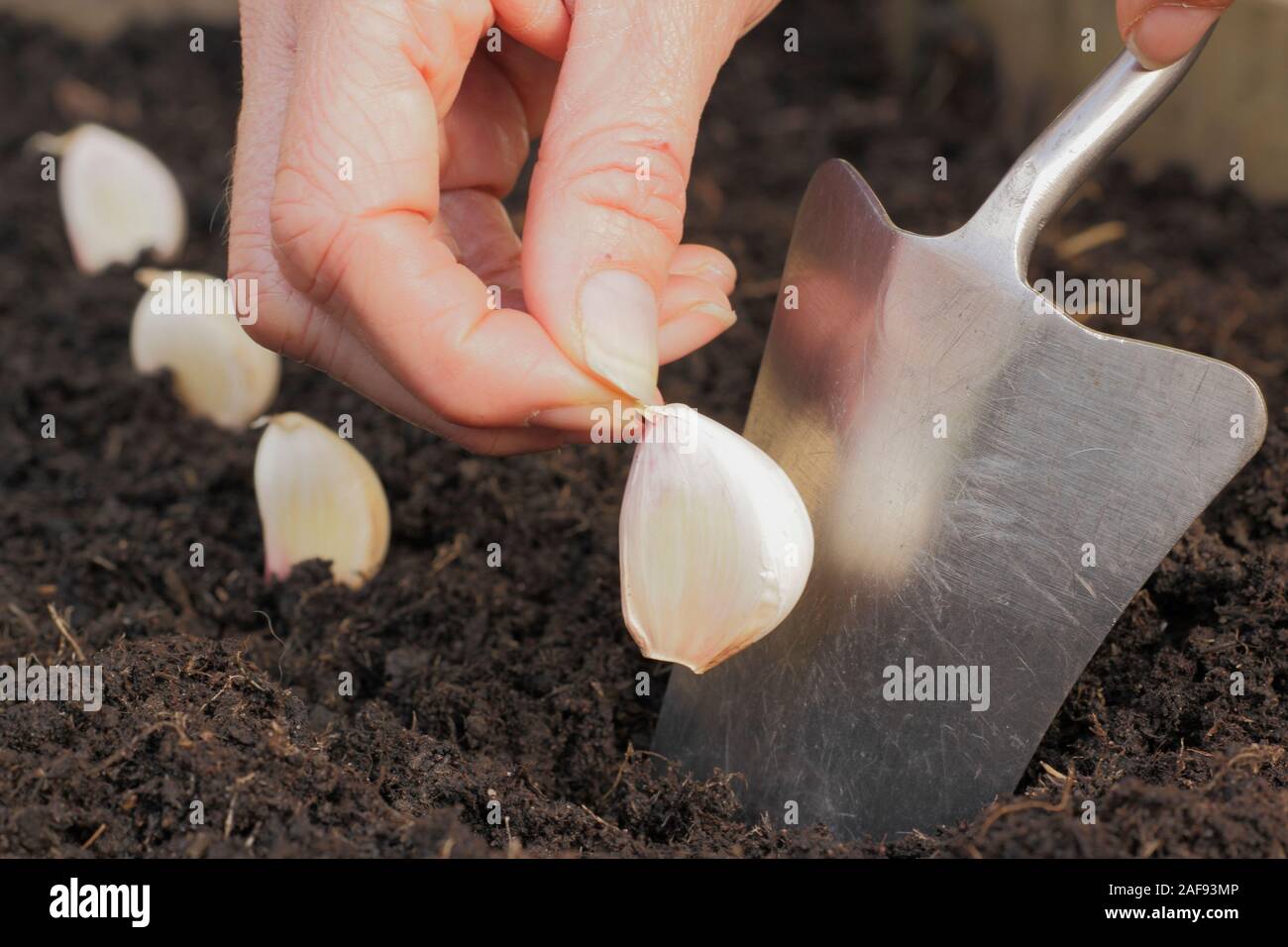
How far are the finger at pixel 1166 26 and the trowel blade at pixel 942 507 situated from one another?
247mm

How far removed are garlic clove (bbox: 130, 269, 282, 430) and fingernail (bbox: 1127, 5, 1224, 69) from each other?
1.35 metres

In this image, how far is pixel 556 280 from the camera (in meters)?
1.21

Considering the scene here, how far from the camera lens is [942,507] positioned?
1262 mm

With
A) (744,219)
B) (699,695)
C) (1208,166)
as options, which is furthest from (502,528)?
(1208,166)

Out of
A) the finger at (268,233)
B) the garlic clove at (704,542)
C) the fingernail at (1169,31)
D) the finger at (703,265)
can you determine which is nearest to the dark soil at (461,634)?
the garlic clove at (704,542)

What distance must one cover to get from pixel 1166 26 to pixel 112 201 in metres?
1.95

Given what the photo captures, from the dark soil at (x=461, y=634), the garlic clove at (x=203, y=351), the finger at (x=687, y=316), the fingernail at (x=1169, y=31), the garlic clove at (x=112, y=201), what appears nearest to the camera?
the dark soil at (x=461, y=634)

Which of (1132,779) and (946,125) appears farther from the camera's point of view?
(946,125)

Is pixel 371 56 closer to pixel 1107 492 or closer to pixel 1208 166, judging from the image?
pixel 1107 492

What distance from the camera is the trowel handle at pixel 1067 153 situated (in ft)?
4.17

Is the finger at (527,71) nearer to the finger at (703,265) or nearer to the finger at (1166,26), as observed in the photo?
the finger at (703,265)

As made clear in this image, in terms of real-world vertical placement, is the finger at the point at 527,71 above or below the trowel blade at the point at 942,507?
above

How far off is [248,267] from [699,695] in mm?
673

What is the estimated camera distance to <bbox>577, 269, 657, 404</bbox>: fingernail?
1.20 metres
